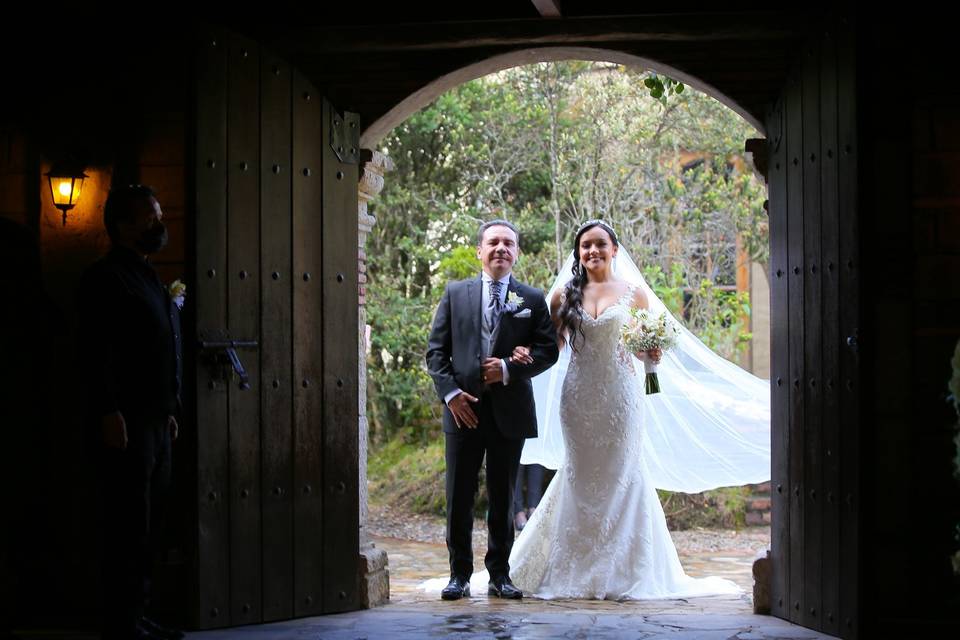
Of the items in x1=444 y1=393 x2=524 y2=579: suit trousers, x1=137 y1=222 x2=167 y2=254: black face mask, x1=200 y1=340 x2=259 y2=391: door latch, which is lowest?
x1=444 y1=393 x2=524 y2=579: suit trousers

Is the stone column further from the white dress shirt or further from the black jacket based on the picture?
the black jacket

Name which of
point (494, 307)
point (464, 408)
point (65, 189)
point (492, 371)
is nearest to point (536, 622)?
point (464, 408)

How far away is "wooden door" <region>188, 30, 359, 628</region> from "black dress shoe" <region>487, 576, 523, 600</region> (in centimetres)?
85

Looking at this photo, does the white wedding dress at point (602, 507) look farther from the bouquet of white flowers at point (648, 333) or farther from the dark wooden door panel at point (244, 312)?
the dark wooden door panel at point (244, 312)

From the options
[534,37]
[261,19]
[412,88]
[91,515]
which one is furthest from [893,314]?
[91,515]

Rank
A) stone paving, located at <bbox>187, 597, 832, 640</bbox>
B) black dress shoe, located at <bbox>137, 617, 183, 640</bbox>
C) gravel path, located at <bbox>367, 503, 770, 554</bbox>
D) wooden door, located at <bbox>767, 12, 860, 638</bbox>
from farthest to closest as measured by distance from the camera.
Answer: gravel path, located at <bbox>367, 503, 770, 554</bbox>
stone paving, located at <bbox>187, 597, 832, 640</bbox>
wooden door, located at <bbox>767, 12, 860, 638</bbox>
black dress shoe, located at <bbox>137, 617, 183, 640</bbox>

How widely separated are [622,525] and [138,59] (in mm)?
3398

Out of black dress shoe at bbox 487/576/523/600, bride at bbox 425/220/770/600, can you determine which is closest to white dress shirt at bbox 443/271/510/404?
bride at bbox 425/220/770/600

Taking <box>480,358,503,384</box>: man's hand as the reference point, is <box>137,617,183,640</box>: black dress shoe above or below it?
below

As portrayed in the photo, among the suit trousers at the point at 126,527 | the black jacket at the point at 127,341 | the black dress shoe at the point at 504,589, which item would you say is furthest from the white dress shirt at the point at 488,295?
the suit trousers at the point at 126,527

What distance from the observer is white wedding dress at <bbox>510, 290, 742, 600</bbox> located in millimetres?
6234

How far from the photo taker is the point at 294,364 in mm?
5324

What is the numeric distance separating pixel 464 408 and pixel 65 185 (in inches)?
84.9

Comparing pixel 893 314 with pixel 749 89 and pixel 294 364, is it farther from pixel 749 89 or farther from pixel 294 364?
pixel 294 364
